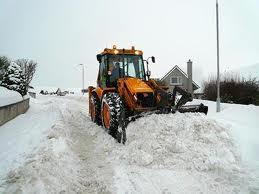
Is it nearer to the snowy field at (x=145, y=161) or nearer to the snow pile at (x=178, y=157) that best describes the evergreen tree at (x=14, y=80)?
the snowy field at (x=145, y=161)

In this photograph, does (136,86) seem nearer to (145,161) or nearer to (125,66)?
(125,66)

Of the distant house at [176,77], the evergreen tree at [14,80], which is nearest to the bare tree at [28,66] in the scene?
the distant house at [176,77]

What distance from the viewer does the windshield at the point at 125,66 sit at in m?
12.0

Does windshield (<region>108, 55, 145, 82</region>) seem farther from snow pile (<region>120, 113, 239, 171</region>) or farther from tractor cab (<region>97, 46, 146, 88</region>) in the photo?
snow pile (<region>120, 113, 239, 171</region>)

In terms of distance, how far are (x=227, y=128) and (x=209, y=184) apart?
3044 mm

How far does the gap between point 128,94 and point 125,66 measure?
207 cm

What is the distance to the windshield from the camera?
39.3ft

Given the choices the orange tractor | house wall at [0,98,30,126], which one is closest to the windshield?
the orange tractor

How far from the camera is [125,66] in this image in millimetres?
12023

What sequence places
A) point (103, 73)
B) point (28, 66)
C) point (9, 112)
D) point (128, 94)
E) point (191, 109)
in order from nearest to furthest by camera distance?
point (191, 109) < point (128, 94) < point (103, 73) < point (9, 112) < point (28, 66)

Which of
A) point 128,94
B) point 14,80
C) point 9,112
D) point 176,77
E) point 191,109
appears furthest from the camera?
point 176,77

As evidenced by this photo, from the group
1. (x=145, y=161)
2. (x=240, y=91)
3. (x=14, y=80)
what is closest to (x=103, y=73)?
(x=145, y=161)

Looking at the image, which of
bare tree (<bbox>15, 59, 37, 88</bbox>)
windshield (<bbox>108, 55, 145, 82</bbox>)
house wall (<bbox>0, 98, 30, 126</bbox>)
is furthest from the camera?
bare tree (<bbox>15, 59, 37, 88</bbox>)

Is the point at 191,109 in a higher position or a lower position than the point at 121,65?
lower
